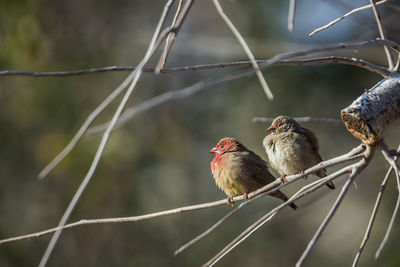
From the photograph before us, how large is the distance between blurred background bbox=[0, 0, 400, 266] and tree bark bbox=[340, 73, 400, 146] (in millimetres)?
5884

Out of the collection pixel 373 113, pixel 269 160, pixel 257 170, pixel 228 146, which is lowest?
pixel 257 170

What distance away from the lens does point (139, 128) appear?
1066 cm

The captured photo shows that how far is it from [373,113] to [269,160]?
9.92ft

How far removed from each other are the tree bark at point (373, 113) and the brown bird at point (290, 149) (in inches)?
→ 104

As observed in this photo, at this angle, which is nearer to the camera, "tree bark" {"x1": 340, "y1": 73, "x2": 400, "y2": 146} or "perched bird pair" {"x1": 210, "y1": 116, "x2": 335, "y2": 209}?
"tree bark" {"x1": 340, "y1": 73, "x2": 400, "y2": 146}

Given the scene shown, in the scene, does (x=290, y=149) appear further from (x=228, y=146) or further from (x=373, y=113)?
(x=373, y=113)

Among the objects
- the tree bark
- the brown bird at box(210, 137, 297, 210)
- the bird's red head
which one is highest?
the tree bark

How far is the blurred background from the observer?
9.56 metres

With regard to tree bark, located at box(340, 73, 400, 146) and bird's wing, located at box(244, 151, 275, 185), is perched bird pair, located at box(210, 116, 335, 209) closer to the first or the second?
bird's wing, located at box(244, 151, 275, 185)

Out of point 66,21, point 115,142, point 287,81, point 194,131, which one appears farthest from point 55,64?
point 287,81

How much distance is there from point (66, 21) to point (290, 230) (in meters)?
6.84

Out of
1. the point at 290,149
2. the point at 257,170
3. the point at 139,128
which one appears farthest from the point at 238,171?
the point at 139,128

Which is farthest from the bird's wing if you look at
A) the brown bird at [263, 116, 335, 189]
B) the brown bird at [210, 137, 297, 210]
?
the brown bird at [263, 116, 335, 189]

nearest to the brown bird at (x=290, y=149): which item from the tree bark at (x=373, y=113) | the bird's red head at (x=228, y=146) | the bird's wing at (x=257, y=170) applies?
the bird's wing at (x=257, y=170)
